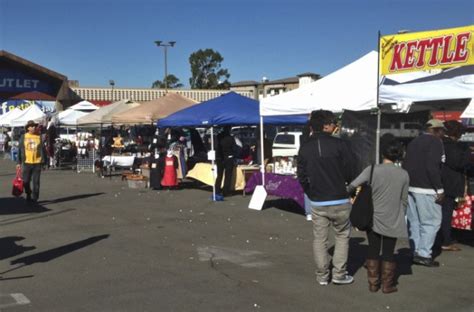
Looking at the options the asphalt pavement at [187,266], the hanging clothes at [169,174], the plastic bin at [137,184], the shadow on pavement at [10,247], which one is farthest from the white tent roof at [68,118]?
the shadow on pavement at [10,247]

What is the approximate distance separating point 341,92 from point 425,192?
10.4 ft

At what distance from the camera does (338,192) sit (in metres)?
5.46

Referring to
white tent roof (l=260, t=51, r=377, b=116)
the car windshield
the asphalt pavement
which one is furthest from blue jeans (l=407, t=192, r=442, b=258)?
the car windshield

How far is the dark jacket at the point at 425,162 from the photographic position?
650cm

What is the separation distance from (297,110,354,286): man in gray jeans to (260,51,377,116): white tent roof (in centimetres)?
337

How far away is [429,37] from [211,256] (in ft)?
14.6

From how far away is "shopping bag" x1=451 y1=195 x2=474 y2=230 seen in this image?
7.50 metres

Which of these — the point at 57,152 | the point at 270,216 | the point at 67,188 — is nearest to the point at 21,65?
the point at 57,152

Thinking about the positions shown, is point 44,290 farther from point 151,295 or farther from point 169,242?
point 169,242

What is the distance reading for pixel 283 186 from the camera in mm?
10445

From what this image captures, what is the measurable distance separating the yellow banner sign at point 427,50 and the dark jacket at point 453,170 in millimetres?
1267

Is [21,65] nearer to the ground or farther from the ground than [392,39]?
farther from the ground

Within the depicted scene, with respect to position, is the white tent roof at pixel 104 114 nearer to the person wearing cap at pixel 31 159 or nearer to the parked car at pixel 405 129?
the person wearing cap at pixel 31 159

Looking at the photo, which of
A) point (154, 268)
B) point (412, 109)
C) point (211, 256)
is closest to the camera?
point (154, 268)
